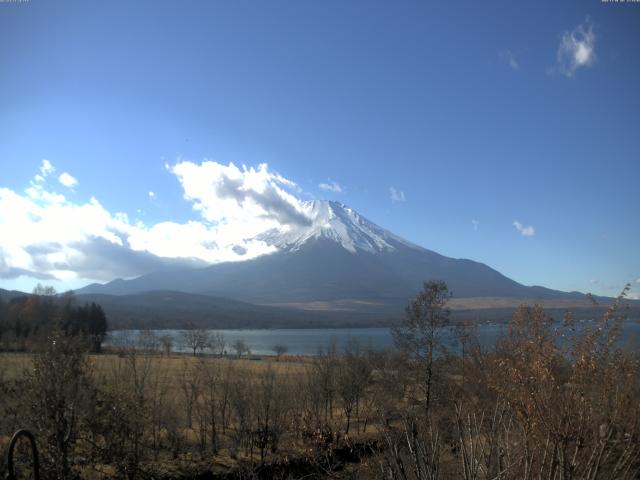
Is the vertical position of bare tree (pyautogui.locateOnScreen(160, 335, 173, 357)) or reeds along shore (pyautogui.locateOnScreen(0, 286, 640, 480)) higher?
reeds along shore (pyautogui.locateOnScreen(0, 286, 640, 480))

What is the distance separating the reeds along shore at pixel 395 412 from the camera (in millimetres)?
5730

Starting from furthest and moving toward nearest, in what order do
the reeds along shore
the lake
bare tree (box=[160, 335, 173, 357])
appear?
1. bare tree (box=[160, 335, 173, 357])
2. the lake
3. the reeds along shore

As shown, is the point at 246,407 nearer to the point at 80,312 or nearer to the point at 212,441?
the point at 212,441

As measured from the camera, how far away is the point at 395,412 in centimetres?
1886

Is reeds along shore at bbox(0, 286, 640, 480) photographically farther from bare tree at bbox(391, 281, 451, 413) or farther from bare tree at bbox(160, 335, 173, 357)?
bare tree at bbox(160, 335, 173, 357)

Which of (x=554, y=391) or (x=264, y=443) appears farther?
(x=264, y=443)

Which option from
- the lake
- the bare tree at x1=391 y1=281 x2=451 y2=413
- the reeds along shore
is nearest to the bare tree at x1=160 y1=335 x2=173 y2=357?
the lake

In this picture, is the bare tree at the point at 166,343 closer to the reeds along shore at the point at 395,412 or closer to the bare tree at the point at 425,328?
the reeds along shore at the point at 395,412

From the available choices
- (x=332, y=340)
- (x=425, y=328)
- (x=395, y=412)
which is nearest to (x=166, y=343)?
(x=332, y=340)

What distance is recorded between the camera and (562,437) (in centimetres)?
530

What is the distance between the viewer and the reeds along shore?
18.8ft

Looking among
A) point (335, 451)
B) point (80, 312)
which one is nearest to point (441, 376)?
point (335, 451)

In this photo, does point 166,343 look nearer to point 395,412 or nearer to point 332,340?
point 332,340

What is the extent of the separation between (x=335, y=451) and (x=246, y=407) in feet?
14.3
